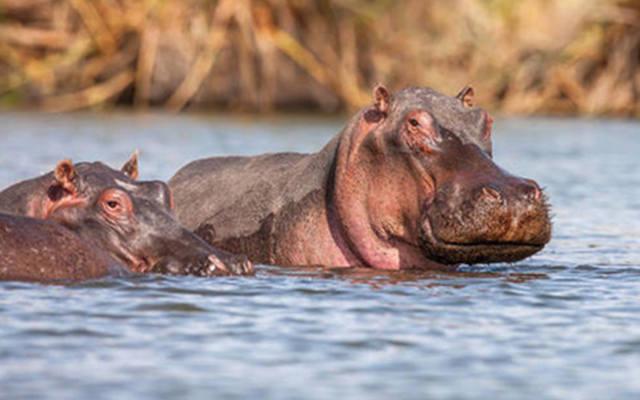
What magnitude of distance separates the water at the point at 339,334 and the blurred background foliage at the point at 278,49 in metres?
17.0

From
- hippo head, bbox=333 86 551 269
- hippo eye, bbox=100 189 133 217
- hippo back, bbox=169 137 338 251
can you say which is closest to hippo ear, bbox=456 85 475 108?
hippo head, bbox=333 86 551 269

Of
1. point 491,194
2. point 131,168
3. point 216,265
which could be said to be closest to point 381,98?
point 491,194

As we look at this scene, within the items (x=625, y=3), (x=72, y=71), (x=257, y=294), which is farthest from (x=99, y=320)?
(x=625, y=3)

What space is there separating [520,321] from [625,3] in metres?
22.6

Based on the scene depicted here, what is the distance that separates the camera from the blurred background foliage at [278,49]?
2697 centimetres

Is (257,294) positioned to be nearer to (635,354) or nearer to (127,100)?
(635,354)

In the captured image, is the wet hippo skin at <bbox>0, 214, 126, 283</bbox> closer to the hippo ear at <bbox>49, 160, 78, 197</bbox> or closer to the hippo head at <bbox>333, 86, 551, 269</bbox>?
the hippo ear at <bbox>49, 160, 78, 197</bbox>

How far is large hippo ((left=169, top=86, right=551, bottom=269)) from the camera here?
26.1ft

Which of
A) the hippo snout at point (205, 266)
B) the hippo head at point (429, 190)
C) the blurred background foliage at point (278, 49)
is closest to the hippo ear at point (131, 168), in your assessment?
the hippo snout at point (205, 266)

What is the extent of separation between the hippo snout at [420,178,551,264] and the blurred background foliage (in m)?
19.0

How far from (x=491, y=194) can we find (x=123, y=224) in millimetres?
2056

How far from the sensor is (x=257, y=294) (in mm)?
7621

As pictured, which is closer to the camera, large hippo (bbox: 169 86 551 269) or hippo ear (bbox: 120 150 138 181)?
large hippo (bbox: 169 86 551 269)

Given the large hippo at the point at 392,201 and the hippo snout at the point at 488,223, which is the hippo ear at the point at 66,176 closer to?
the large hippo at the point at 392,201
